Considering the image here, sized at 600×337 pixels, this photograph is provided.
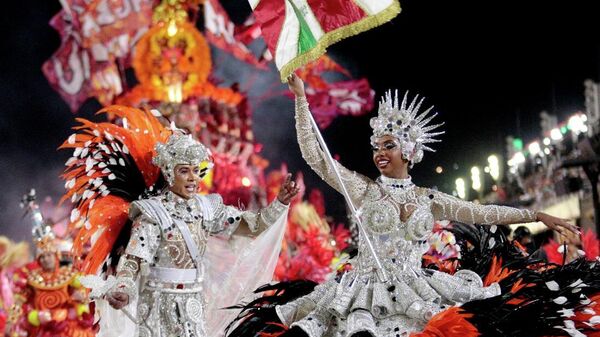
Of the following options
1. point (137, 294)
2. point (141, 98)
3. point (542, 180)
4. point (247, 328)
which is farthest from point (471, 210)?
point (542, 180)

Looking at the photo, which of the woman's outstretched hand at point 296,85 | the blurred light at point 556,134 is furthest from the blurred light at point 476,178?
the woman's outstretched hand at point 296,85

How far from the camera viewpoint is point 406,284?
221 inches

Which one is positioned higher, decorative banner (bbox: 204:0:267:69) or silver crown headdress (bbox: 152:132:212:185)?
decorative banner (bbox: 204:0:267:69)

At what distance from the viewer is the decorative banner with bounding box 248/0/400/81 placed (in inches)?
236

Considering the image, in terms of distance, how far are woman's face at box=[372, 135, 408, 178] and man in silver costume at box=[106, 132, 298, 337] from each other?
2.75 ft

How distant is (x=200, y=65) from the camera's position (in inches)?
1100

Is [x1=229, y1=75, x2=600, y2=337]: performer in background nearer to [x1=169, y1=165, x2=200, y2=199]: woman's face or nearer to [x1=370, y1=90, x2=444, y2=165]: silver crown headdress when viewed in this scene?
[x1=370, y1=90, x2=444, y2=165]: silver crown headdress

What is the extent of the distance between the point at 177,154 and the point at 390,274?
184 centimetres

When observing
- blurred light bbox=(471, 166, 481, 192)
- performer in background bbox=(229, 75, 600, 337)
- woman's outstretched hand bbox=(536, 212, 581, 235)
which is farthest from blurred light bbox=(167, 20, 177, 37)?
woman's outstretched hand bbox=(536, 212, 581, 235)

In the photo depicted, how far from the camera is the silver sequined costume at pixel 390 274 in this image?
17.9 feet

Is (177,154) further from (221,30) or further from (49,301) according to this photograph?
(221,30)

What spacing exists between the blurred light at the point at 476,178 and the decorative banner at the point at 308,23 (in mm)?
33456

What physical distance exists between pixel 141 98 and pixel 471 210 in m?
22.4

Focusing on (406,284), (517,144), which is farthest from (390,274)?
(517,144)
